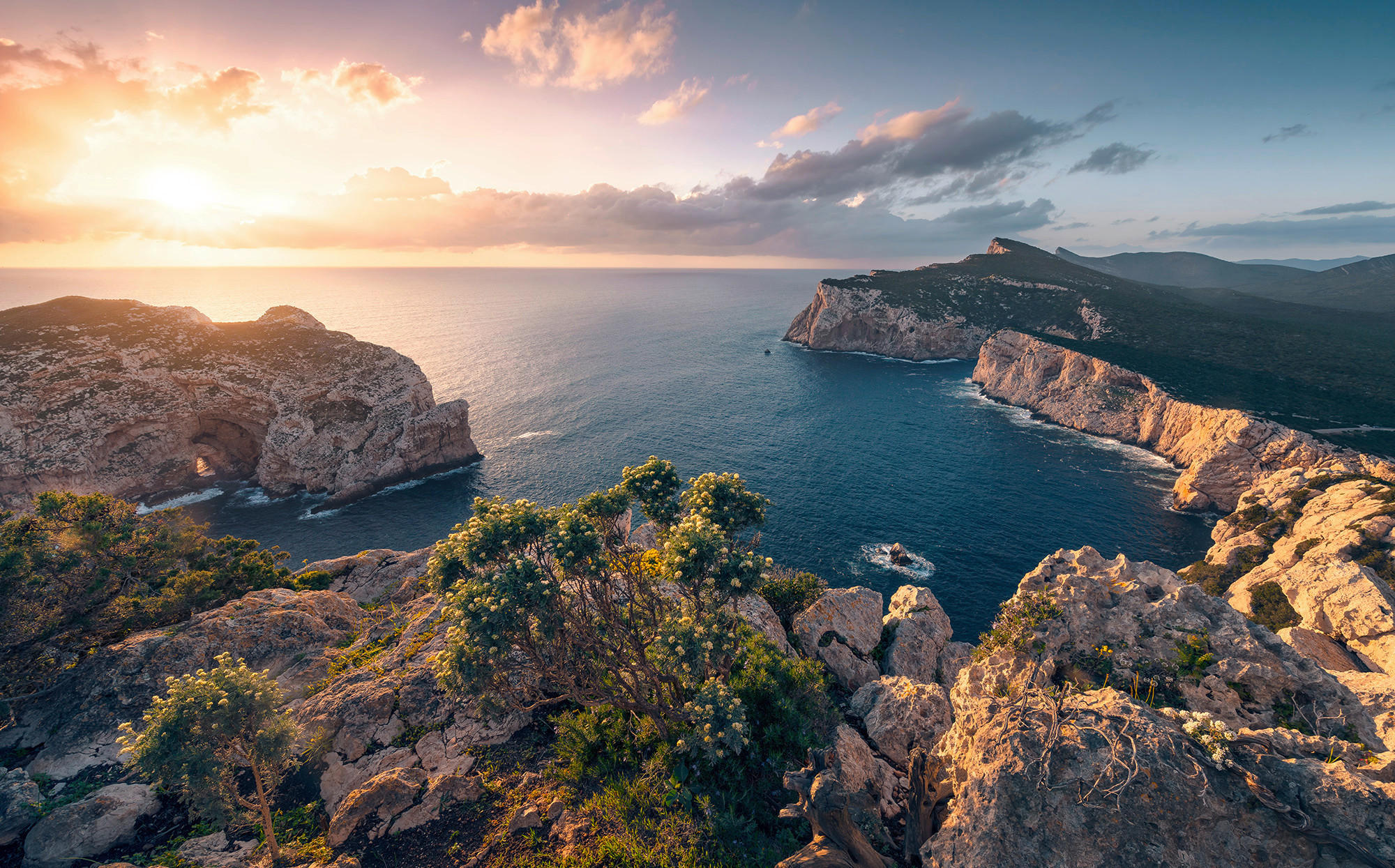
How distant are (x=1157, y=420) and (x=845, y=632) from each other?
95.1 metres

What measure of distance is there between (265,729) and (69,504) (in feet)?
104

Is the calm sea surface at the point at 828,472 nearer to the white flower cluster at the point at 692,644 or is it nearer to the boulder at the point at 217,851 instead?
the white flower cluster at the point at 692,644

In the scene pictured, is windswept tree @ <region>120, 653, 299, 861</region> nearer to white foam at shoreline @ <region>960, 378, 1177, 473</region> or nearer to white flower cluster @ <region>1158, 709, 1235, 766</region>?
white flower cluster @ <region>1158, 709, 1235, 766</region>

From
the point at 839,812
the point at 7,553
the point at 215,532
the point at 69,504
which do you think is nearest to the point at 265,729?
the point at 839,812

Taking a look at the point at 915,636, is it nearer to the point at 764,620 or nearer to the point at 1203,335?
the point at 764,620

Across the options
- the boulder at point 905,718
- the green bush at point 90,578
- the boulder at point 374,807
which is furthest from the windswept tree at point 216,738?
the boulder at point 905,718

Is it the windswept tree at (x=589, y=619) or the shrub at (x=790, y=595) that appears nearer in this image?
the windswept tree at (x=589, y=619)

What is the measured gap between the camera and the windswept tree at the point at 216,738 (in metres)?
16.3

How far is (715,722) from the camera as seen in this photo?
19.6 meters

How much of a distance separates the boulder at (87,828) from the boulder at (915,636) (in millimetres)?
39632

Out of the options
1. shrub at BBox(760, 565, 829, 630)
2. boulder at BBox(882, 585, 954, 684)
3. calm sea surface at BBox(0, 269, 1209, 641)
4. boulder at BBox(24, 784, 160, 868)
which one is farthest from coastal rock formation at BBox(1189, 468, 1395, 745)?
boulder at BBox(24, 784, 160, 868)

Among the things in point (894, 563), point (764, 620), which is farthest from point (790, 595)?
point (894, 563)

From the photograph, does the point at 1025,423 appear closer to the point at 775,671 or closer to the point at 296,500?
the point at 775,671

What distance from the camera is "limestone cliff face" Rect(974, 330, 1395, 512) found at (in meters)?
65.9
